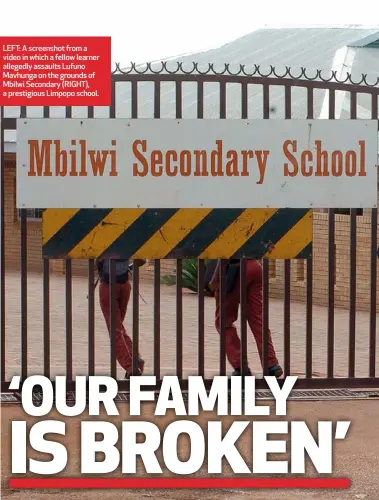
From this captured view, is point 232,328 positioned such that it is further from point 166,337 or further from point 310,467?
point 166,337

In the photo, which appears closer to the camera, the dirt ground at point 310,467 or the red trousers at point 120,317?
the dirt ground at point 310,467

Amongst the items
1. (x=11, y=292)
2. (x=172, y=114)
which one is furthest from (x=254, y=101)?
(x=11, y=292)

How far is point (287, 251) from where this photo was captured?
9.05 m

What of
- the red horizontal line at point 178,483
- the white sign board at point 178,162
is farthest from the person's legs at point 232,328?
the red horizontal line at point 178,483

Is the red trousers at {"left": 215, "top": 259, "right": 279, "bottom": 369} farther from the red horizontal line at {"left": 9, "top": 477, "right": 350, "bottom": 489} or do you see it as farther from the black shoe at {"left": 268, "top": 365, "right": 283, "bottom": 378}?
the red horizontal line at {"left": 9, "top": 477, "right": 350, "bottom": 489}

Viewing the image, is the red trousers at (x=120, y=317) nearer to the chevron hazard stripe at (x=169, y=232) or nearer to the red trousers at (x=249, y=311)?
the chevron hazard stripe at (x=169, y=232)

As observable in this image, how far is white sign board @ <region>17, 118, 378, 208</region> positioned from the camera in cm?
876

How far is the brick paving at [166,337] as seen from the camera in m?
11.5

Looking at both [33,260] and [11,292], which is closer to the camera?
[11,292]

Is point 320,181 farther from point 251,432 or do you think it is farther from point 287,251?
point 251,432

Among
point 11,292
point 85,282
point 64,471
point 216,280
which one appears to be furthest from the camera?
point 85,282

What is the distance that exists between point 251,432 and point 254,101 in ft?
53.6

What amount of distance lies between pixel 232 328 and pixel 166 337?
16.1 feet

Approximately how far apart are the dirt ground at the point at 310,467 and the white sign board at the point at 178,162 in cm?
140
